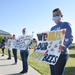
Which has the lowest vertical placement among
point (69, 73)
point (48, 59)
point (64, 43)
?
point (69, 73)

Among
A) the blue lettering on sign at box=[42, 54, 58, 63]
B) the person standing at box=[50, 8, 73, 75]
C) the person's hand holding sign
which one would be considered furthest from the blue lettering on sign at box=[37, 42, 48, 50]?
the person's hand holding sign

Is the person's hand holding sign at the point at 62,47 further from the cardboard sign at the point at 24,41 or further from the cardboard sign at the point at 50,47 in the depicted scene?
the cardboard sign at the point at 24,41

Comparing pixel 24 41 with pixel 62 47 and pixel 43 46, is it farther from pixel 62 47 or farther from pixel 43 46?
pixel 62 47

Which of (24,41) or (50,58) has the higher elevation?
(24,41)

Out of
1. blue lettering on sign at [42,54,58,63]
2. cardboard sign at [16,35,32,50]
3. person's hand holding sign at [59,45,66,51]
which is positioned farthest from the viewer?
cardboard sign at [16,35,32,50]

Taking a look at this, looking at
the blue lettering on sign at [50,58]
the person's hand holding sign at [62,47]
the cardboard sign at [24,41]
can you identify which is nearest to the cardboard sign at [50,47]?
the blue lettering on sign at [50,58]

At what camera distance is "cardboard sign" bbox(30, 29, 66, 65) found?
5504 mm

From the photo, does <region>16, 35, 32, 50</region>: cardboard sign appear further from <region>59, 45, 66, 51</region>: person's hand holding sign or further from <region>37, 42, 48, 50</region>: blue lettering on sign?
<region>59, 45, 66, 51</region>: person's hand holding sign

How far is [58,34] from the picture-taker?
568 centimetres

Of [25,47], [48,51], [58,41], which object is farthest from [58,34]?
[25,47]

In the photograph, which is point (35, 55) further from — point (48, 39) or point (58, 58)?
point (58, 58)

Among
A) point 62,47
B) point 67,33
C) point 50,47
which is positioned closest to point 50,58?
point 50,47

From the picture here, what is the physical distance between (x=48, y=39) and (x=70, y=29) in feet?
2.92

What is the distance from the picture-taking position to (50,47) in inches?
233
